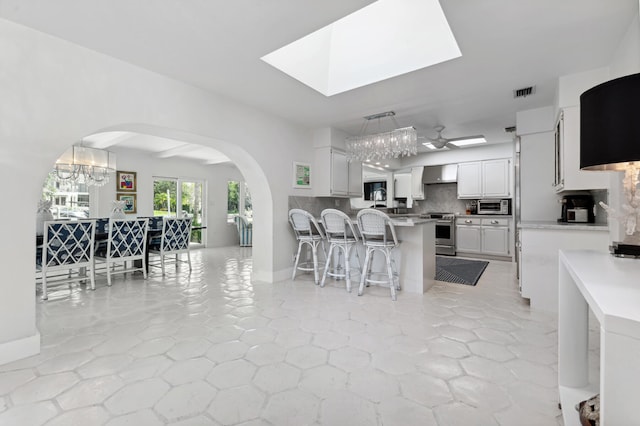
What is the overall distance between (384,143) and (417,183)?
11.7 ft

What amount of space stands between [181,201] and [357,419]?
742 centimetres

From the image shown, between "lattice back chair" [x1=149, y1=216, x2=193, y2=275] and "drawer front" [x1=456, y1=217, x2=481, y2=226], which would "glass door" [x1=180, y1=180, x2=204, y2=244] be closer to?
"lattice back chair" [x1=149, y1=216, x2=193, y2=275]

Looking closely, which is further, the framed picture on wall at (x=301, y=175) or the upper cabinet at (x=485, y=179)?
the upper cabinet at (x=485, y=179)

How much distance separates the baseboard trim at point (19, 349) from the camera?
1.92 m

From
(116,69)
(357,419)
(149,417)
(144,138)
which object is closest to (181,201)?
(144,138)

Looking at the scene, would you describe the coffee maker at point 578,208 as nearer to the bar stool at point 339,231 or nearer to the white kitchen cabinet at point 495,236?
the bar stool at point 339,231

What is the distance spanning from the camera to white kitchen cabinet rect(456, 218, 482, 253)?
20.1ft

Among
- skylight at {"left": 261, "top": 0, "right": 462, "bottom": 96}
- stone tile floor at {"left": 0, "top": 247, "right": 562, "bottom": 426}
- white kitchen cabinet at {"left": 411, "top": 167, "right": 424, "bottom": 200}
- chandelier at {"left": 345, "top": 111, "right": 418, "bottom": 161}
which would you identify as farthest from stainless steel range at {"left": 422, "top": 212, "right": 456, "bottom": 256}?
skylight at {"left": 261, "top": 0, "right": 462, "bottom": 96}

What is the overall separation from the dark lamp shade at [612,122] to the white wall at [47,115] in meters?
3.17

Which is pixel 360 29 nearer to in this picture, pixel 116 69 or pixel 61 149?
pixel 116 69

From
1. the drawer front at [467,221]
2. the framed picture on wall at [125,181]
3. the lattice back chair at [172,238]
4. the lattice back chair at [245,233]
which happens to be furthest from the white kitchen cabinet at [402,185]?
the framed picture on wall at [125,181]

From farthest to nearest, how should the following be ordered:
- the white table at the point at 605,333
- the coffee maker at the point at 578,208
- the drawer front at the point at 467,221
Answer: the drawer front at the point at 467,221 → the coffee maker at the point at 578,208 → the white table at the point at 605,333

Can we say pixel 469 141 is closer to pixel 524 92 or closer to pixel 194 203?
pixel 524 92

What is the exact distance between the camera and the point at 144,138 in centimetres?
538
